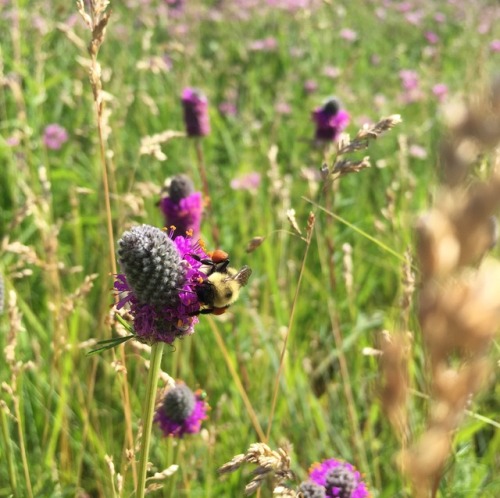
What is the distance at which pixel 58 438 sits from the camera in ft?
6.12

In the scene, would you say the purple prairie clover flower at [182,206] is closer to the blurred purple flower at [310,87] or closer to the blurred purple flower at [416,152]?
the blurred purple flower at [416,152]

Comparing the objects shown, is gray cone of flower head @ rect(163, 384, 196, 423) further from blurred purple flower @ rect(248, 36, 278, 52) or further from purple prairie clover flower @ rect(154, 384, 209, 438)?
blurred purple flower @ rect(248, 36, 278, 52)

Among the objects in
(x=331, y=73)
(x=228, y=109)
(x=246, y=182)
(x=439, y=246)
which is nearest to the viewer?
(x=439, y=246)

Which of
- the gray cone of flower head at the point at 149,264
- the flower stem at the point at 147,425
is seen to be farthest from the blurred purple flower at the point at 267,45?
→ the flower stem at the point at 147,425

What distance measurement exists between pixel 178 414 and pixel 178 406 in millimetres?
21

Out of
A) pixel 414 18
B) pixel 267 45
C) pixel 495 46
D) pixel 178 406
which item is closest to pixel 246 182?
pixel 178 406

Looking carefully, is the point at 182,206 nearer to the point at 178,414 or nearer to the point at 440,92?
the point at 178,414

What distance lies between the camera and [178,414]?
56.6 inches

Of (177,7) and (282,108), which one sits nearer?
(282,108)

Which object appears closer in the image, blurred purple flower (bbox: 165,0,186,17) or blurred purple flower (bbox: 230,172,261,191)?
blurred purple flower (bbox: 230,172,261,191)

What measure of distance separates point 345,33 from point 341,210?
2673mm

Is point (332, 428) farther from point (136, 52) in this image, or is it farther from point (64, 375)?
point (136, 52)

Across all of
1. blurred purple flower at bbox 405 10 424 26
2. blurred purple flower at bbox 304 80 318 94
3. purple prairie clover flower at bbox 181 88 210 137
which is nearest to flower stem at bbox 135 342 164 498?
purple prairie clover flower at bbox 181 88 210 137

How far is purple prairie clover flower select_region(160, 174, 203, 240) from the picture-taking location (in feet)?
5.96
